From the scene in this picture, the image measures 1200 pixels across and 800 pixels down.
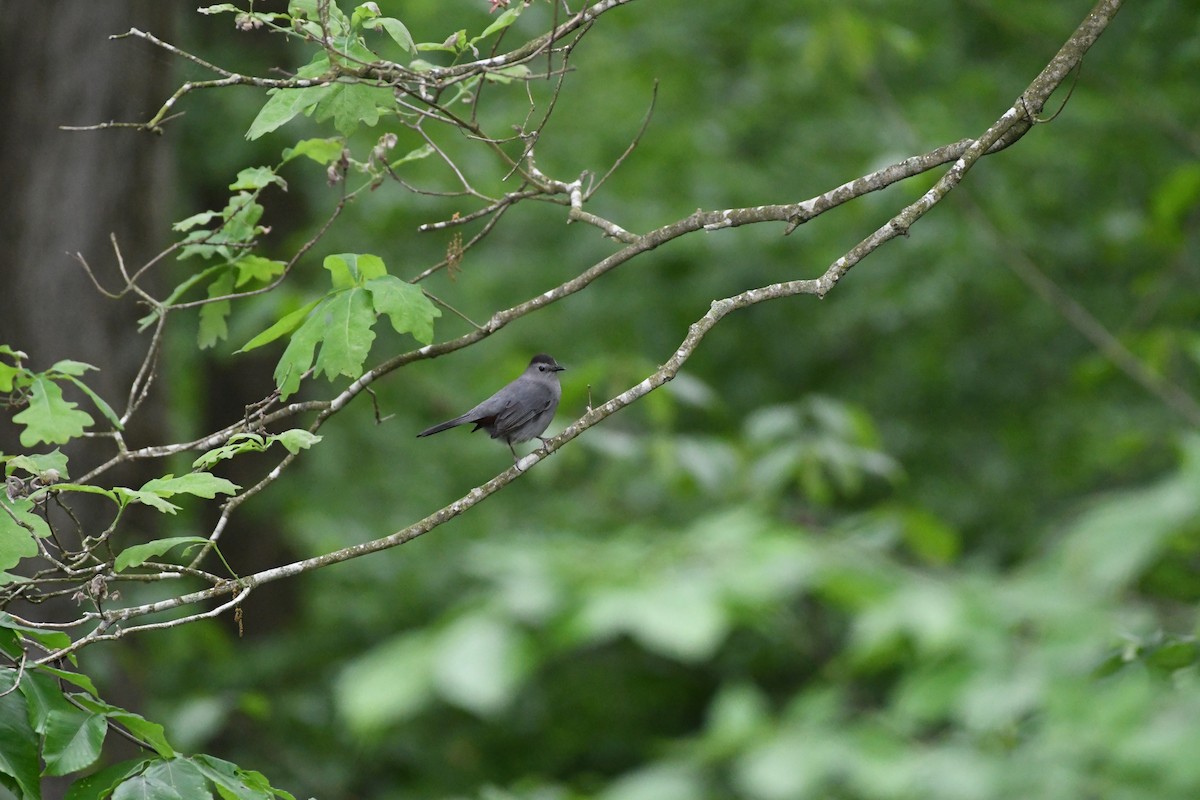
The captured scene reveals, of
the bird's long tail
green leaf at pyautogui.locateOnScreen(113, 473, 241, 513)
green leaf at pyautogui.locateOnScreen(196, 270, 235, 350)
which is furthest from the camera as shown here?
the bird's long tail

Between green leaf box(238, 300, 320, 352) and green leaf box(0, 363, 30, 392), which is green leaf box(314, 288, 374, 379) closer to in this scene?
green leaf box(238, 300, 320, 352)

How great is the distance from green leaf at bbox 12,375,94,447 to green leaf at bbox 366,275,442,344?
65cm

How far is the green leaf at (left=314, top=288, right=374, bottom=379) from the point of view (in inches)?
97.9

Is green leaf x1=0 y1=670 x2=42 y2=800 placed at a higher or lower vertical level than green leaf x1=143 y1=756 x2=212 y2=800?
lower

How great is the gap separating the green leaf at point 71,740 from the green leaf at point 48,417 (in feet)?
1.90

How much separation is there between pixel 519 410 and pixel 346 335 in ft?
5.32

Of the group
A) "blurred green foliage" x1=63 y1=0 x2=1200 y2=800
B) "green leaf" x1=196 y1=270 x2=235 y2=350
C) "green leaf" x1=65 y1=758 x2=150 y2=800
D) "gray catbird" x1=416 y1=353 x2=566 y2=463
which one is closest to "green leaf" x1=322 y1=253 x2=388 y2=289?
"green leaf" x1=196 y1=270 x2=235 y2=350

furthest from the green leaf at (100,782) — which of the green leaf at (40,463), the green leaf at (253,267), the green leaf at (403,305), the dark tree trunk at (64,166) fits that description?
the dark tree trunk at (64,166)

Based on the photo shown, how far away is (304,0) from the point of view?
97.9 inches

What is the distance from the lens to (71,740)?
2.08m

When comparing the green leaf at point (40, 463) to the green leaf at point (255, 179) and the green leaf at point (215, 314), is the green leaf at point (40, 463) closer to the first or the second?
the green leaf at point (215, 314)

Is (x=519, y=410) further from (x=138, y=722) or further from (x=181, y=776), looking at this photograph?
(x=181, y=776)

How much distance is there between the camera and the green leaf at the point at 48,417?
7.98 feet

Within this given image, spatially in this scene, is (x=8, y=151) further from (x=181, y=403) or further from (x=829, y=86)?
(x=829, y=86)
